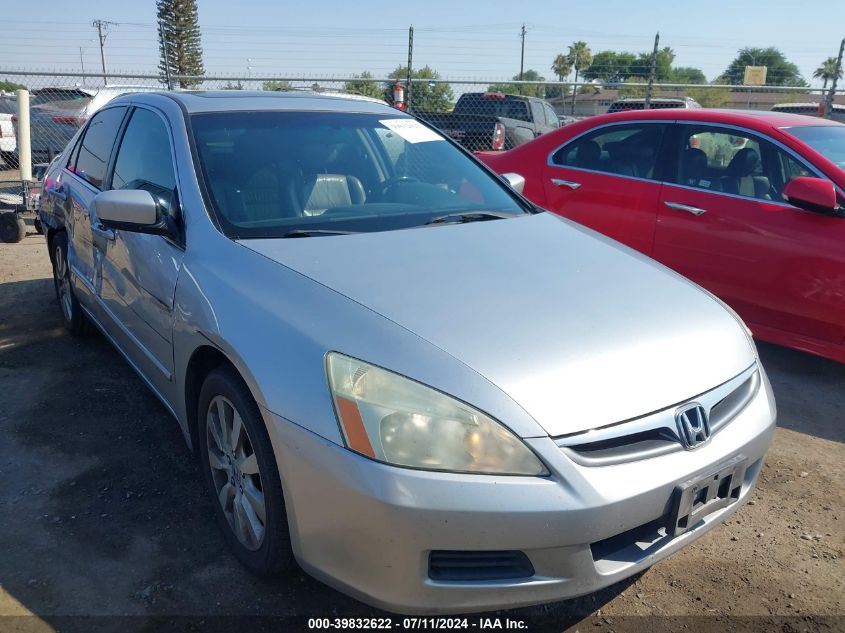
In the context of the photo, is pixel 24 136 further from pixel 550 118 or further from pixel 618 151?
pixel 550 118

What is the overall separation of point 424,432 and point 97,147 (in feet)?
10.3

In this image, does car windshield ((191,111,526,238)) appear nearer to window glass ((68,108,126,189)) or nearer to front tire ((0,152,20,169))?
window glass ((68,108,126,189))

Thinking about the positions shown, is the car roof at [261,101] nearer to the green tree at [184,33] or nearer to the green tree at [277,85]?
the green tree at [277,85]

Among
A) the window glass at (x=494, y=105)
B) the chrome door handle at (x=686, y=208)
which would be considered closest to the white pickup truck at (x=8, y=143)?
the window glass at (x=494, y=105)

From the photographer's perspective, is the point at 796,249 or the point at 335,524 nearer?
the point at 335,524

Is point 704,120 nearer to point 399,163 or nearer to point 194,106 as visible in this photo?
point 399,163

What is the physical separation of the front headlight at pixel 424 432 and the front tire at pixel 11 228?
6841 mm

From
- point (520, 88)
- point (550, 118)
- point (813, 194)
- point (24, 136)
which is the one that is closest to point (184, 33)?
point (520, 88)

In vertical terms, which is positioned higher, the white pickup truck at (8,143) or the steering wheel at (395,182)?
the steering wheel at (395,182)

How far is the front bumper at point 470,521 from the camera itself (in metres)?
1.77

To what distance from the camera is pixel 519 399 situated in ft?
6.11

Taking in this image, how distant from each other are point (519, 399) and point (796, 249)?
118 inches

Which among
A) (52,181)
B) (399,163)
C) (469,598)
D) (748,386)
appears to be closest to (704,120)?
(399,163)

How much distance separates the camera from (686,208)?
15.2 feet
